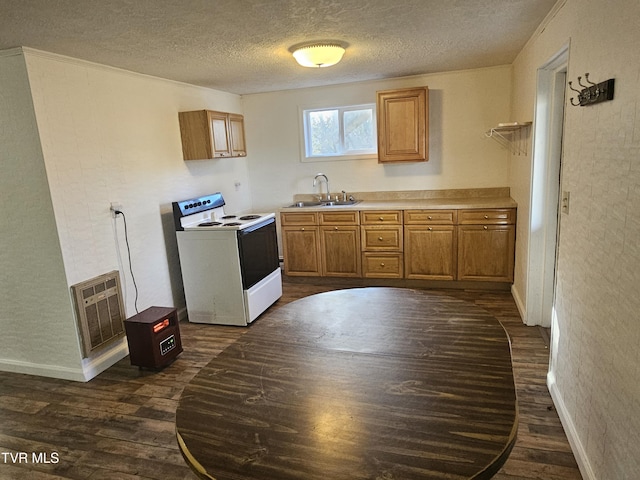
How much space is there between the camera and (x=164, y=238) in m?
3.79

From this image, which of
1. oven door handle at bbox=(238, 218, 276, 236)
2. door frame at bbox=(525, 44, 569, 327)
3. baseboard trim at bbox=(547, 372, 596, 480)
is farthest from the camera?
oven door handle at bbox=(238, 218, 276, 236)

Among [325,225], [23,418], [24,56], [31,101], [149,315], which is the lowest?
[23,418]

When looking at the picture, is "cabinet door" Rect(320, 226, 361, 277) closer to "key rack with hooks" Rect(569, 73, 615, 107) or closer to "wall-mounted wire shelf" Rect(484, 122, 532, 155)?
"wall-mounted wire shelf" Rect(484, 122, 532, 155)

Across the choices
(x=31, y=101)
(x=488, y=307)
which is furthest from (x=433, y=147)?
(x=31, y=101)

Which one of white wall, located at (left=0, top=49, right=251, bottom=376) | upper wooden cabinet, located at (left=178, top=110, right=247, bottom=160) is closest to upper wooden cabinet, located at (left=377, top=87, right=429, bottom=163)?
upper wooden cabinet, located at (left=178, top=110, right=247, bottom=160)

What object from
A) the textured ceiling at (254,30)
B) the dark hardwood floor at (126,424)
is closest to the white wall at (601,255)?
the dark hardwood floor at (126,424)

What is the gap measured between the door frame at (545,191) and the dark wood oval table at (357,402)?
1.71m

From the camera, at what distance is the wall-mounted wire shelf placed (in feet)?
11.0

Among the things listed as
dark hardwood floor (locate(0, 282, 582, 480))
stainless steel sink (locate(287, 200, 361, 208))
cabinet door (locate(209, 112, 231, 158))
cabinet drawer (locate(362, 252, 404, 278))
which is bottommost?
dark hardwood floor (locate(0, 282, 582, 480))

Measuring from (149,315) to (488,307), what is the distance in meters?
2.95

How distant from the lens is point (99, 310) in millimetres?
3057

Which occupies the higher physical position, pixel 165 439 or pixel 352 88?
pixel 352 88

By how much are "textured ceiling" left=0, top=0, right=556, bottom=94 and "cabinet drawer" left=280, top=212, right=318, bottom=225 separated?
1.52 metres

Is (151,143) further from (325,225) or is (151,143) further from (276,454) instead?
(276,454)
